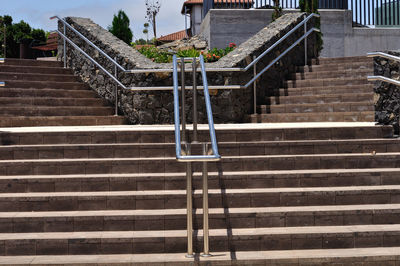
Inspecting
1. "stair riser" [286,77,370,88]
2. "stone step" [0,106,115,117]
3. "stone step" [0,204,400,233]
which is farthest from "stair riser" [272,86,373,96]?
"stone step" [0,204,400,233]

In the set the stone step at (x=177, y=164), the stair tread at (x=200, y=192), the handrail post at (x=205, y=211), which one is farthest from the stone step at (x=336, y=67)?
the handrail post at (x=205, y=211)

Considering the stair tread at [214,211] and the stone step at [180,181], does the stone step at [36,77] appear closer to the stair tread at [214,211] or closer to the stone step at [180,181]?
the stone step at [180,181]

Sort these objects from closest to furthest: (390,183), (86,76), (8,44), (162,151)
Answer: (390,183)
(162,151)
(86,76)
(8,44)

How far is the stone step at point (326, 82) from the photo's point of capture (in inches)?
357

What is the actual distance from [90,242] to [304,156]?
2631 millimetres

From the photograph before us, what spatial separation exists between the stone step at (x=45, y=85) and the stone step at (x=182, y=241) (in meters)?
5.86

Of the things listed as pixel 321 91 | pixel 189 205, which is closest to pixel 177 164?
pixel 189 205

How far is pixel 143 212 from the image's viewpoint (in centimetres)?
475

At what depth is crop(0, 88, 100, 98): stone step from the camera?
9.34 metres

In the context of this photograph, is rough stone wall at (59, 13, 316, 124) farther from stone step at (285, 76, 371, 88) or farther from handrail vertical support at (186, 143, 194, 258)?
handrail vertical support at (186, 143, 194, 258)

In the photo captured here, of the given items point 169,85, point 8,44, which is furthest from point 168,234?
point 8,44

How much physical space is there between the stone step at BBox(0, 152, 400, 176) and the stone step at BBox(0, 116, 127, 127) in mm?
3228

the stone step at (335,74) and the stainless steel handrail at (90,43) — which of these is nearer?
the stainless steel handrail at (90,43)

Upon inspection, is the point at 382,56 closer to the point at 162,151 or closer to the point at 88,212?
the point at 162,151
